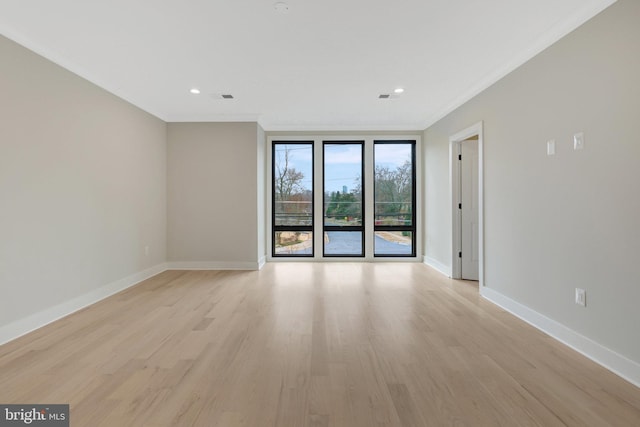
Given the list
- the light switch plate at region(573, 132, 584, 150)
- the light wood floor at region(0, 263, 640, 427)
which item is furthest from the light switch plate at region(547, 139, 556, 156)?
the light wood floor at region(0, 263, 640, 427)

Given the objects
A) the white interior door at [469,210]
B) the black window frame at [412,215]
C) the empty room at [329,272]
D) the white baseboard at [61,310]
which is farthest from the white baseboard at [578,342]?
the white baseboard at [61,310]

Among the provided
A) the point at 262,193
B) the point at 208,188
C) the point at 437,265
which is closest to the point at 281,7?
the point at 208,188

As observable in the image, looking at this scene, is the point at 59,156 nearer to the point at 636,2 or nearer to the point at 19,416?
the point at 19,416

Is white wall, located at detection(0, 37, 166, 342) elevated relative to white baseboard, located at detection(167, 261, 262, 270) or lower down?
elevated

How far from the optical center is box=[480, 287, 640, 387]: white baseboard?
6.63ft

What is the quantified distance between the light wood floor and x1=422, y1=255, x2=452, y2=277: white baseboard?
1.45 meters

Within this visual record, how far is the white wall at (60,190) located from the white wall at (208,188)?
77cm

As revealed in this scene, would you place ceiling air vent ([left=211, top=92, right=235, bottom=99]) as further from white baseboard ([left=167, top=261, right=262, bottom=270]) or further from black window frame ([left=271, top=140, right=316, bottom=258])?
white baseboard ([left=167, top=261, right=262, bottom=270])

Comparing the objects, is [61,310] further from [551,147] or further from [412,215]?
[412,215]

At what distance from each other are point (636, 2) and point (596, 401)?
245 cm

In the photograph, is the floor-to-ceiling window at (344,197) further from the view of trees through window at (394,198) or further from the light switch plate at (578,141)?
the light switch plate at (578,141)

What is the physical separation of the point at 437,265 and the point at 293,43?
416 centimetres

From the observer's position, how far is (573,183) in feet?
8.17

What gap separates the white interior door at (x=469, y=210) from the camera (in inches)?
183
